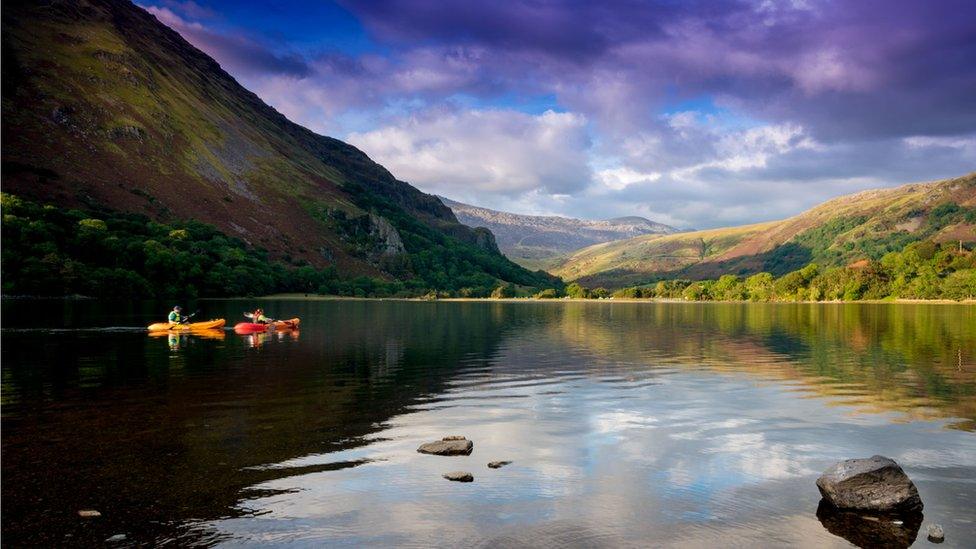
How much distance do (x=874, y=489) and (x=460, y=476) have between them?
14.2 meters

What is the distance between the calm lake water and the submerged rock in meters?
0.16

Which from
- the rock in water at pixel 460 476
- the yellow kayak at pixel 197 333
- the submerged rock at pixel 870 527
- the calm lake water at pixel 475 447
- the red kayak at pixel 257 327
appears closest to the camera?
the submerged rock at pixel 870 527

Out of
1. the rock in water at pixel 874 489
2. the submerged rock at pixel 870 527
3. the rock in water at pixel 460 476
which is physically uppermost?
the rock in water at pixel 874 489

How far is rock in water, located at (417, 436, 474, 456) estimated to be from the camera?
91.2 feet

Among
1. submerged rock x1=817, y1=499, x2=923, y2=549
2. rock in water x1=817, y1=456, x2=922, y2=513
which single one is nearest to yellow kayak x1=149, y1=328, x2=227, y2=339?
rock in water x1=817, y1=456, x2=922, y2=513

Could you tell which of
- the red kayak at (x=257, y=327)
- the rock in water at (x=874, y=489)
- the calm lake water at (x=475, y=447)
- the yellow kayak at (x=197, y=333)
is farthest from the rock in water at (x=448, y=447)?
the red kayak at (x=257, y=327)

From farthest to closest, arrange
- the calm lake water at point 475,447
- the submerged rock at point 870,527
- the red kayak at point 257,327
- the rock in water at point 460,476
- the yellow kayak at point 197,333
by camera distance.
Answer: the red kayak at point 257,327 → the yellow kayak at point 197,333 → the rock in water at point 460,476 → the calm lake water at point 475,447 → the submerged rock at point 870,527

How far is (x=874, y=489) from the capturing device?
20.9 m

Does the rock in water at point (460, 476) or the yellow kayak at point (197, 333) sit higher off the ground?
the yellow kayak at point (197, 333)

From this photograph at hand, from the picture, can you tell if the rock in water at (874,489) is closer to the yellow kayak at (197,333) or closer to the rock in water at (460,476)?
the rock in water at (460,476)

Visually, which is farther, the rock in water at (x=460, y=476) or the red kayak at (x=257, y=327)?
the red kayak at (x=257, y=327)

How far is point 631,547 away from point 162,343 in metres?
73.2

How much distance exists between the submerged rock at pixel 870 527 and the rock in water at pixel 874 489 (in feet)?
0.92

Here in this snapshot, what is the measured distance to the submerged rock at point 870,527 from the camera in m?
18.7
